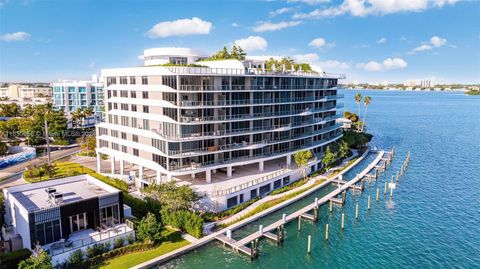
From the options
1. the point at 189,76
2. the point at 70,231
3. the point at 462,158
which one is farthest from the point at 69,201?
the point at 462,158

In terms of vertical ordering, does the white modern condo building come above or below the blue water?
above

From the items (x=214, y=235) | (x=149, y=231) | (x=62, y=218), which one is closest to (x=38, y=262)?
(x=62, y=218)

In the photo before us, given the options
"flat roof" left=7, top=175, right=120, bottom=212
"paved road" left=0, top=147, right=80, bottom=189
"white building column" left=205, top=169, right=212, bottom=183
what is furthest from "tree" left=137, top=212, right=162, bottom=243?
"paved road" left=0, top=147, right=80, bottom=189

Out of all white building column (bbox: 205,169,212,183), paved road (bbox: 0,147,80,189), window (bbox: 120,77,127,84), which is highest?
window (bbox: 120,77,127,84)

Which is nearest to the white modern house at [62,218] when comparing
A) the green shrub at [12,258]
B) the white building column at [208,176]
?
the green shrub at [12,258]

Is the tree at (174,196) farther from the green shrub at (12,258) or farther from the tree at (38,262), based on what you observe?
the green shrub at (12,258)

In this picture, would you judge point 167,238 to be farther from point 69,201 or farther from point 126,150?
point 126,150

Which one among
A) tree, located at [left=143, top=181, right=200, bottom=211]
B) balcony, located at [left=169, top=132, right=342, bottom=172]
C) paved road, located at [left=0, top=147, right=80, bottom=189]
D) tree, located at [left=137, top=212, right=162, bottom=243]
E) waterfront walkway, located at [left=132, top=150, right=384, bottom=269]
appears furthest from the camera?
paved road, located at [left=0, top=147, right=80, bottom=189]

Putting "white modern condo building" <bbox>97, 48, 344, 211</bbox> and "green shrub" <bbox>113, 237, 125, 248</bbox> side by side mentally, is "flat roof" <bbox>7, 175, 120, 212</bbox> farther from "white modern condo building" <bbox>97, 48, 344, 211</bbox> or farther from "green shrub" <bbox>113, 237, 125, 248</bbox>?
"white modern condo building" <bbox>97, 48, 344, 211</bbox>
